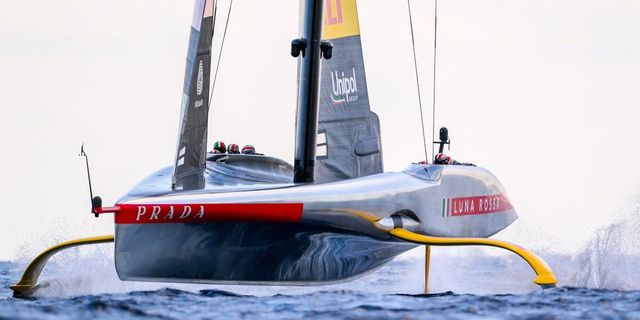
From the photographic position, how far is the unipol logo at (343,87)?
54.3 feet

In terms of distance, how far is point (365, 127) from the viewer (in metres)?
16.7

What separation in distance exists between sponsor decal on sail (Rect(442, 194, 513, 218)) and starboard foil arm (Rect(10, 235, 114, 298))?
12.5ft

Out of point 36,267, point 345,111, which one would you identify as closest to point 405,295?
point 345,111

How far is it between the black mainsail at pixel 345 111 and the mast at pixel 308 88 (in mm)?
1550

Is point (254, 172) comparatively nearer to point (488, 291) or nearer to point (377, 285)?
point (488, 291)

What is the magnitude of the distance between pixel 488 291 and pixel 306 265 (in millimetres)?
2716

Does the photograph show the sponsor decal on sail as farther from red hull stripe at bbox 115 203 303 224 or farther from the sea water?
red hull stripe at bbox 115 203 303 224

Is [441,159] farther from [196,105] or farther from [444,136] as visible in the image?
[196,105]

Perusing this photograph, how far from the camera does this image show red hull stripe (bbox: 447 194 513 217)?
592 inches

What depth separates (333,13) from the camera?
55.6 ft

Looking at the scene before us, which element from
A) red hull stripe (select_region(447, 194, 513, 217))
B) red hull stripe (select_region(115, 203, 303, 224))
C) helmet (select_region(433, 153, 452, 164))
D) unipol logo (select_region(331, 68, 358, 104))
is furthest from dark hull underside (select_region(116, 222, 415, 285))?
unipol logo (select_region(331, 68, 358, 104))

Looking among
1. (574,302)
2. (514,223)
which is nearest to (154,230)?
(574,302)

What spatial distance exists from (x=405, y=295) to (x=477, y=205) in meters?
2.43

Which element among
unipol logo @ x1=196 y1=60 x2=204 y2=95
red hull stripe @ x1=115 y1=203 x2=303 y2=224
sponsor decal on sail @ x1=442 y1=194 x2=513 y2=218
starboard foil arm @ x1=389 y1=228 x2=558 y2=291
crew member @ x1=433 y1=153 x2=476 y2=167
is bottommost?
starboard foil arm @ x1=389 y1=228 x2=558 y2=291
